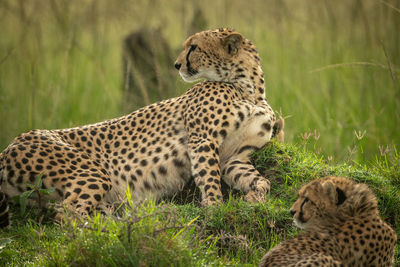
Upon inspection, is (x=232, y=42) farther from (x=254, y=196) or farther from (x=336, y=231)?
(x=336, y=231)

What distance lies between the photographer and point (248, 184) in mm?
4738

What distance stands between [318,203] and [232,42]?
6.34 feet

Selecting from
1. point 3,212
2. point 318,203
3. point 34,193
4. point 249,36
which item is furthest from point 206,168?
point 249,36

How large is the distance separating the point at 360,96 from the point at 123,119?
2.88 metres

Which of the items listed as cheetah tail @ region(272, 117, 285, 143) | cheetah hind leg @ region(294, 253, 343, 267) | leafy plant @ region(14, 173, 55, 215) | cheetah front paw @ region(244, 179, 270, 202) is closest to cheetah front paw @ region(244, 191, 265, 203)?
cheetah front paw @ region(244, 179, 270, 202)

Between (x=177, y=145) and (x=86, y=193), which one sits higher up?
(x=177, y=145)

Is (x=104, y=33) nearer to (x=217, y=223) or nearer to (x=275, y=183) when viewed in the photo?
(x=275, y=183)

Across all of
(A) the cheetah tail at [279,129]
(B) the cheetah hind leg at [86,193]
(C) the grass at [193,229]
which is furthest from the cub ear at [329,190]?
(B) the cheetah hind leg at [86,193]

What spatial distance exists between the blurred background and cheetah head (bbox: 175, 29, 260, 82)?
103cm

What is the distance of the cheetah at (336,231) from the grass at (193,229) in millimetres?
328

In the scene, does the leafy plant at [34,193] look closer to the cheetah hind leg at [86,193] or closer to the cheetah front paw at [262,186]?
the cheetah hind leg at [86,193]

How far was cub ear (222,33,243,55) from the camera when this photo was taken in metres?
5.05

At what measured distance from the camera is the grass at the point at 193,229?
10.1ft

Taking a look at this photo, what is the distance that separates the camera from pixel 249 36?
7.62m
